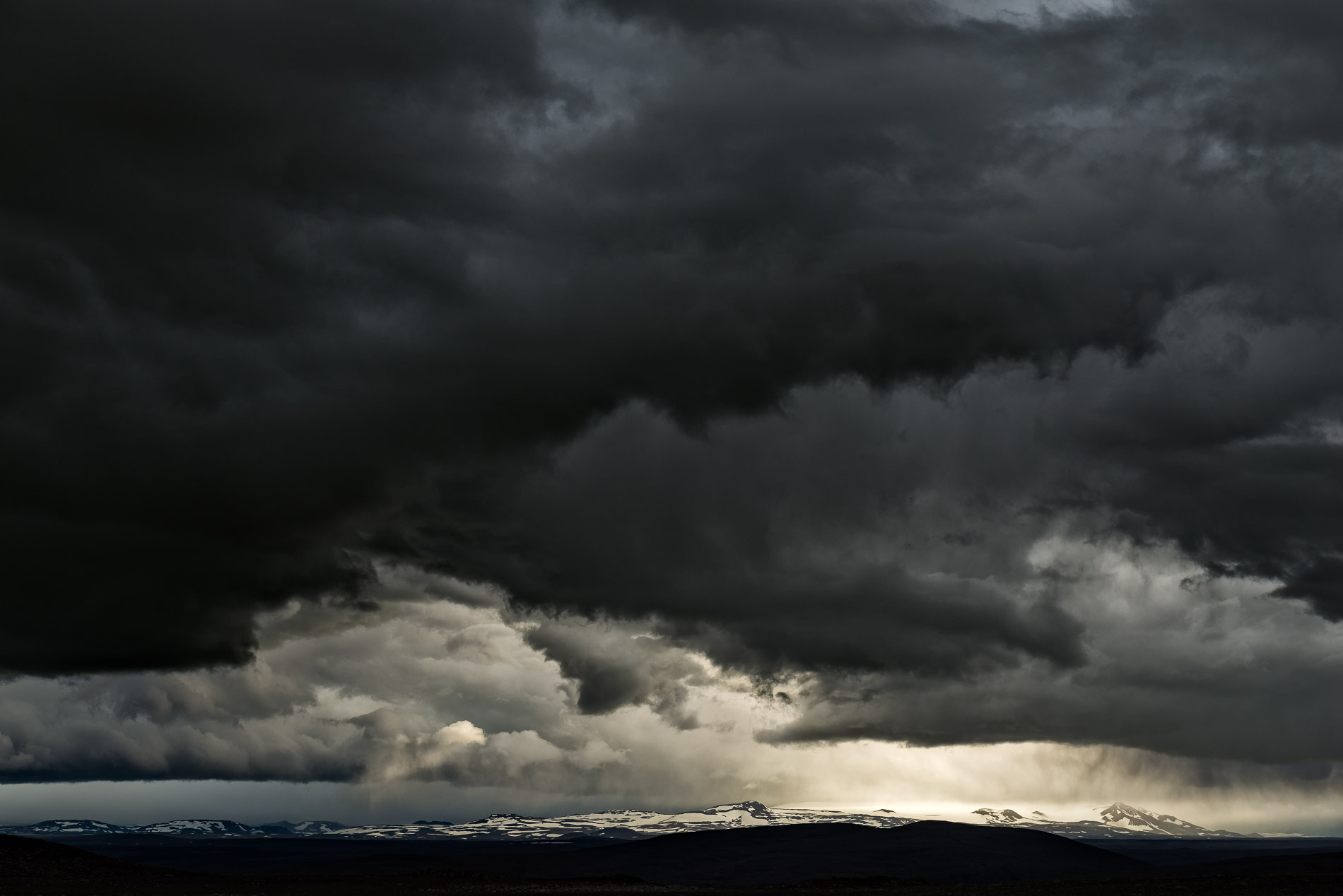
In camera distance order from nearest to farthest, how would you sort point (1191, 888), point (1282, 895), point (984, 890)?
point (1282, 895)
point (1191, 888)
point (984, 890)

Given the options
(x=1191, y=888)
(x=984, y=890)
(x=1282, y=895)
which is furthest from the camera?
(x=984, y=890)

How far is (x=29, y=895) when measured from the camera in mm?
191750

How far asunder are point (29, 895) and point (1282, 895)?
623 ft

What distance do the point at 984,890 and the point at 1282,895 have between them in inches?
1861

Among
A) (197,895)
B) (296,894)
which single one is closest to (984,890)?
(296,894)

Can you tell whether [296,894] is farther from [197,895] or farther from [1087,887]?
[1087,887]

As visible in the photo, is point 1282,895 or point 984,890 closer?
point 1282,895

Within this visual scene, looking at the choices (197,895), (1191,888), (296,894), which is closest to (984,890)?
(1191,888)

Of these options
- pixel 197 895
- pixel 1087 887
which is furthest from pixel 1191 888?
pixel 197 895

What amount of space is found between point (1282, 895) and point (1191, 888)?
72.1 ft

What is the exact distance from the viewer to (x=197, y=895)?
190875 mm

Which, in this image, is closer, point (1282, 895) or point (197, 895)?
point (1282, 895)

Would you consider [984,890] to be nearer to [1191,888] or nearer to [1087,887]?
[1087,887]

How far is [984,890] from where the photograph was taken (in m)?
196
